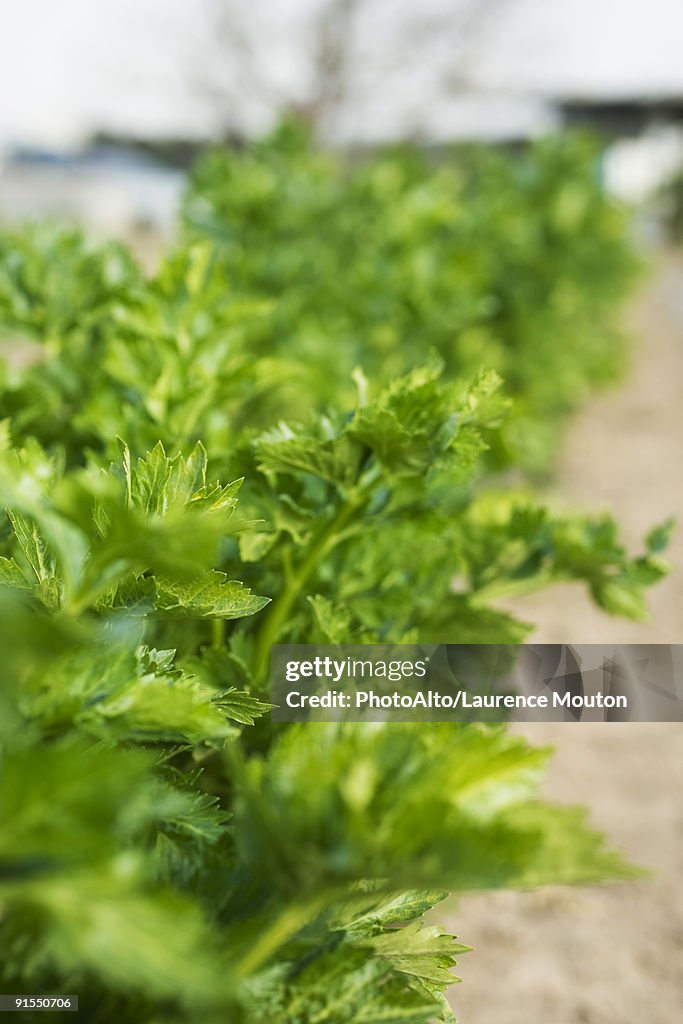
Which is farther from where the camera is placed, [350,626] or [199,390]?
[199,390]

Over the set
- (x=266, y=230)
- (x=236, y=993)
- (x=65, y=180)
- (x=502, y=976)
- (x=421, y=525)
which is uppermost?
(x=65, y=180)

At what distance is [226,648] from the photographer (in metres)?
1.12

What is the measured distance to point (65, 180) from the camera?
28641mm

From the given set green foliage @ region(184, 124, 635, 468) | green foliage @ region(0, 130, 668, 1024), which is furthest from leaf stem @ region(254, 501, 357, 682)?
green foliage @ region(184, 124, 635, 468)

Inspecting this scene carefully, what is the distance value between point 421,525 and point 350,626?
179 millimetres

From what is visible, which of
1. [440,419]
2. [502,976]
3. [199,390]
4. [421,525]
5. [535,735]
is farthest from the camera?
[535,735]

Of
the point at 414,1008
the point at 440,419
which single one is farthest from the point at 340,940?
the point at 440,419

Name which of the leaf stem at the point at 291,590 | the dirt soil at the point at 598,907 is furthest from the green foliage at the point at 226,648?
the dirt soil at the point at 598,907

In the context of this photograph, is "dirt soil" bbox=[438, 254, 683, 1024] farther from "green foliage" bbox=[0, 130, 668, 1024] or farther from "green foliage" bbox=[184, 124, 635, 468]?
"green foliage" bbox=[184, 124, 635, 468]

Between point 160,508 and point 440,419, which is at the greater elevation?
point 440,419

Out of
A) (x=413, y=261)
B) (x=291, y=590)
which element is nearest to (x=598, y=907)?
(x=291, y=590)

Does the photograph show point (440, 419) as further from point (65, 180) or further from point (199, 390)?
point (65, 180)

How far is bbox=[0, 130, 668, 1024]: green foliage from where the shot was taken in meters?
0.54

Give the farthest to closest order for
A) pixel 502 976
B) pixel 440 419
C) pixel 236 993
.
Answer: pixel 502 976
pixel 440 419
pixel 236 993
